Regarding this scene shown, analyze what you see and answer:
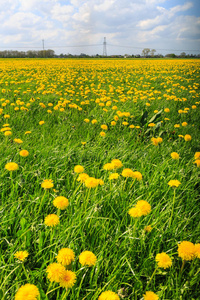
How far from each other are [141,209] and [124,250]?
0.27m

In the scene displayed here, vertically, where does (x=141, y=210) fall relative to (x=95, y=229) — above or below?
above

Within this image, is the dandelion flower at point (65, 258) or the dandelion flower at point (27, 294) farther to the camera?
the dandelion flower at point (65, 258)

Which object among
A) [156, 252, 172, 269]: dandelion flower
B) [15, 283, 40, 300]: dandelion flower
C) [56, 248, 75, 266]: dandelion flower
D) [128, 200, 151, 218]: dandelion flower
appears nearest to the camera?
[15, 283, 40, 300]: dandelion flower

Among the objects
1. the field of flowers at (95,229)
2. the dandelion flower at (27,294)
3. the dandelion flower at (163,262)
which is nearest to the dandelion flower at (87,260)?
the field of flowers at (95,229)

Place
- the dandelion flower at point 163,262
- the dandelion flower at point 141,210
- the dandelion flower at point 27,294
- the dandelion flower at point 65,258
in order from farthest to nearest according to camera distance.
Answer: the dandelion flower at point 141,210
the dandelion flower at point 163,262
the dandelion flower at point 65,258
the dandelion flower at point 27,294

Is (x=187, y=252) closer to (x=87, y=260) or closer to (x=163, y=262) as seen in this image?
(x=163, y=262)

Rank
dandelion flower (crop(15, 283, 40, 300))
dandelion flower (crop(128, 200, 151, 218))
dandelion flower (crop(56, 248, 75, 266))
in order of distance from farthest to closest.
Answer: dandelion flower (crop(128, 200, 151, 218)) < dandelion flower (crop(56, 248, 75, 266)) < dandelion flower (crop(15, 283, 40, 300))

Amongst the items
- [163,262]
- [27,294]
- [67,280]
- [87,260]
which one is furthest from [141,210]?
[27,294]

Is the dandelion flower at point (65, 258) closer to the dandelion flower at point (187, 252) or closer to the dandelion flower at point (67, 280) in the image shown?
the dandelion flower at point (67, 280)

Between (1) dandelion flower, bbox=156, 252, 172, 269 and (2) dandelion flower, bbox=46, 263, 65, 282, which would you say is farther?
(1) dandelion flower, bbox=156, 252, 172, 269

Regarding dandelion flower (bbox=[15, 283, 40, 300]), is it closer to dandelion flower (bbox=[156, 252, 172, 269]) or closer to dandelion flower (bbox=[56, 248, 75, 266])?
dandelion flower (bbox=[56, 248, 75, 266])

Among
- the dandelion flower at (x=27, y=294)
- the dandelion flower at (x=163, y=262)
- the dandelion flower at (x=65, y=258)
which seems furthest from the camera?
the dandelion flower at (x=163, y=262)

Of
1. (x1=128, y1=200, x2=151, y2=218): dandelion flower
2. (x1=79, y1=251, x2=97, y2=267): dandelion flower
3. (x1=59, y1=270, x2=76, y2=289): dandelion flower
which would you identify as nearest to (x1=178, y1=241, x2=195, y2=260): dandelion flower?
(x1=128, y1=200, x2=151, y2=218): dandelion flower

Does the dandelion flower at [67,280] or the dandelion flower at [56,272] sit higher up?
the dandelion flower at [56,272]
